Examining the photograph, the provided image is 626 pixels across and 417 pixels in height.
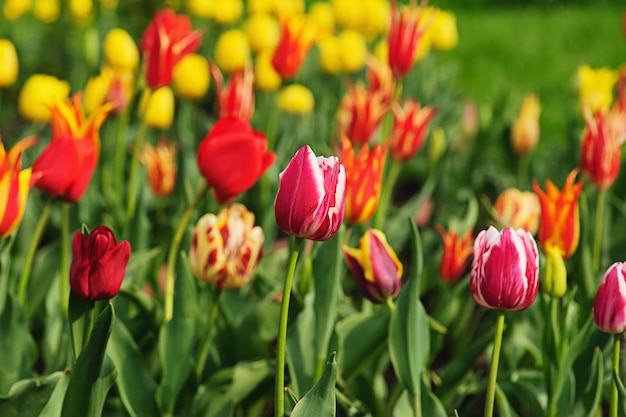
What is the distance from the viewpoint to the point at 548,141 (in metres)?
4.37

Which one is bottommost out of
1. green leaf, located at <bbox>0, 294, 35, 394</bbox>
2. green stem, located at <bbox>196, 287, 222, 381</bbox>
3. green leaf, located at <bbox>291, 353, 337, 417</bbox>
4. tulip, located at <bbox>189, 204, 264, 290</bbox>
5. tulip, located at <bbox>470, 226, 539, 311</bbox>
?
green leaf, located at <bbox>0, 294, 35, 394</bbox>

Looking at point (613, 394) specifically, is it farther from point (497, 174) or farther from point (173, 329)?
point (497, 174)

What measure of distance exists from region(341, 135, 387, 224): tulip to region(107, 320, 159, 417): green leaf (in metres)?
0.44

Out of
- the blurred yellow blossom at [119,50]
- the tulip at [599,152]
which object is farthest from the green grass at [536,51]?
the tulip at [599,152]

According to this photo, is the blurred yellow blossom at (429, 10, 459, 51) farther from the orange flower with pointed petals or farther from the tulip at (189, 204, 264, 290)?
the tulip at (189, 204, 264, 290)

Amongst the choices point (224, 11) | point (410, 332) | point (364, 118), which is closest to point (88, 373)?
point (410, 332)

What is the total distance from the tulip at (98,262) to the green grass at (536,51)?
3.50m

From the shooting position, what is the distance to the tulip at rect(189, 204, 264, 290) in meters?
1.66

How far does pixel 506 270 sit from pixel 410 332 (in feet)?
1.14

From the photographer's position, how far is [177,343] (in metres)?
1.70

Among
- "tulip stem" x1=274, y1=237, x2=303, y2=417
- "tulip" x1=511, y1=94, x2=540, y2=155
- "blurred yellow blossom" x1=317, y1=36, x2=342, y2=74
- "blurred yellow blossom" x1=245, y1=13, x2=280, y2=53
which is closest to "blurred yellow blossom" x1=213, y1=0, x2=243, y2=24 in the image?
"blurred yellow blossom" x1=245, y1=13, x2=280, y2=53

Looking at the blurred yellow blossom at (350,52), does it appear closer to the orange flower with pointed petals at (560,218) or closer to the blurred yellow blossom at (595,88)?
the blurred yellow blossom at (595,88)

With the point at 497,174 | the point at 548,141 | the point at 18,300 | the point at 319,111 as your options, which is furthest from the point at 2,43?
the point at 548,141

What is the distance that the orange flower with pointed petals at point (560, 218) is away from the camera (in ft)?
5.59
